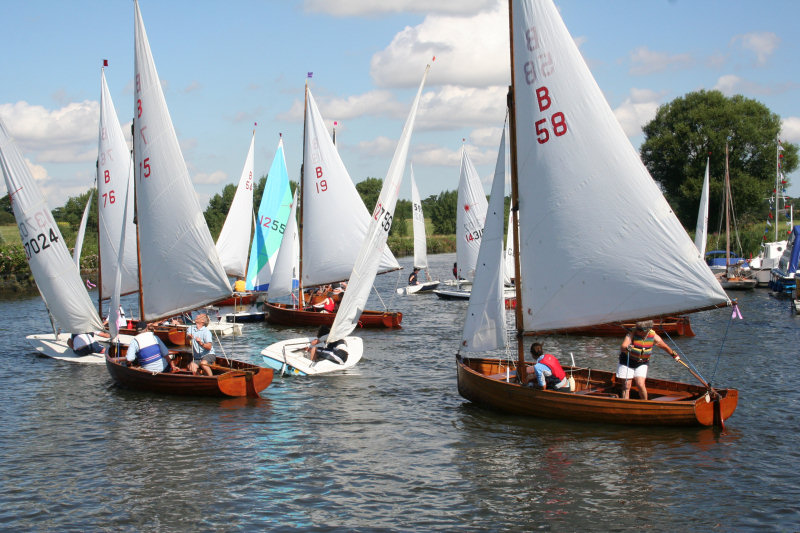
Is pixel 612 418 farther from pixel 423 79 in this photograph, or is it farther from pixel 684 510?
pixel 423 79

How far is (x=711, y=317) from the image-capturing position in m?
40.2

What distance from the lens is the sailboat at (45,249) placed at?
80.8 feet

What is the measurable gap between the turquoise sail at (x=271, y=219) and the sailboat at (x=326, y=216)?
23.8 ft

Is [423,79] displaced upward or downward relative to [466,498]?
upward

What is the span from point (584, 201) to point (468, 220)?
1182 inches

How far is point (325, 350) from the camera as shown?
2480 centimetres

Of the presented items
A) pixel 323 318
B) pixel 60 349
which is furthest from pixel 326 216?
pixel 60 349

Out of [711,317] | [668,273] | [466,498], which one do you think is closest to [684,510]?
[466,498]

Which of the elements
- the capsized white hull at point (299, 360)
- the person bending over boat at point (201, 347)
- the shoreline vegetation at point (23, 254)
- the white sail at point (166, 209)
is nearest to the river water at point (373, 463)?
the capsized white hull at point (299, 360)

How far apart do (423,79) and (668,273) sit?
35.1 feet

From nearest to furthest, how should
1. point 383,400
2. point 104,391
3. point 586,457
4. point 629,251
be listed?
point 586,457, point 629,251, point 383,400, point 104,391

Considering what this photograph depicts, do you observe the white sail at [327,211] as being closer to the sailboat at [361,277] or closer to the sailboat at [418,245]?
the sailboat at [361,277]

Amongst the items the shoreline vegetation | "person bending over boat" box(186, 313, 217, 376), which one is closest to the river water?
"person bending over boat" box(186, 313, 217, 376)

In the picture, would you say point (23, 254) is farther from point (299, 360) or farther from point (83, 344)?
point (299, 360)
